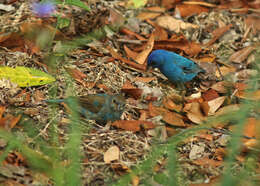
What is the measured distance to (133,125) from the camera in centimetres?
334

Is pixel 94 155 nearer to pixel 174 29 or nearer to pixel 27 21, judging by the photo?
pixel 27 21

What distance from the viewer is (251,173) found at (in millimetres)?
2828

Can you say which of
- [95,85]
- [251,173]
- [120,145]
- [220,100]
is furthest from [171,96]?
[251,173]

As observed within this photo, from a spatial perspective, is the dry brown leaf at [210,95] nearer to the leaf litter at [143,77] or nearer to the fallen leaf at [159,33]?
the leaf litter at [143,77]

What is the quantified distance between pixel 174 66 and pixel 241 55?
872mm

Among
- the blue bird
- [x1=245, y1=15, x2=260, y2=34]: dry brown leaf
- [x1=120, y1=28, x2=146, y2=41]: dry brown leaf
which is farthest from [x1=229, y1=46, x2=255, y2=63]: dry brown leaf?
[x1=120, y1=28, x2=146, y2=41]: dry brown leaf

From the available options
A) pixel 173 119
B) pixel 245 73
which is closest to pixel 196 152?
pixel 173 119

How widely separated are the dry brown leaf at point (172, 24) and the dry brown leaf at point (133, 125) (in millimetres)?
1908

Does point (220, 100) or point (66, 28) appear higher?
point (66, 28)

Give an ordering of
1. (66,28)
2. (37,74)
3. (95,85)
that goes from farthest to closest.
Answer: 1. (66,28)
2. (95,85)
3. (37,74)

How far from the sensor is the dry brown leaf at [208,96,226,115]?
381 centimetres

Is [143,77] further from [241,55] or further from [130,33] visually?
[241,55]

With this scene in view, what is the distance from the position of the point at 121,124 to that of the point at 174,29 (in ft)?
6.71

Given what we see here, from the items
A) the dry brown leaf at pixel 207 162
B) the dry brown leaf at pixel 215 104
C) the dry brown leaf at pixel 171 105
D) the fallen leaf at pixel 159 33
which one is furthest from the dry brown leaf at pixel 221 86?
the dry brown leaf at pixel 207 162
